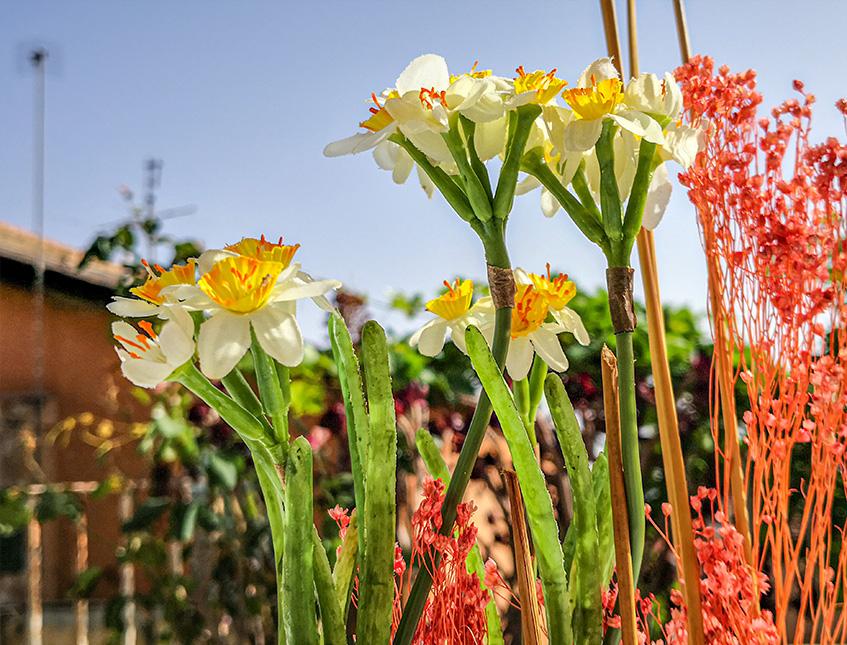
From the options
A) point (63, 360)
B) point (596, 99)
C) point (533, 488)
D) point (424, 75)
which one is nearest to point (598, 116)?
point (596, 99)

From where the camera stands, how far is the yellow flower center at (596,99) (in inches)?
20.1

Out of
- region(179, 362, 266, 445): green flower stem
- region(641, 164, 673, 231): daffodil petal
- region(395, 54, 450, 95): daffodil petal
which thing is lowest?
region(179, 362, 266, 445): green flower stem

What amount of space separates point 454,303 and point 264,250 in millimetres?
139

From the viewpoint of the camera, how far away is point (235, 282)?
1.55 ft

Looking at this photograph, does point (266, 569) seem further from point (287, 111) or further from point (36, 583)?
point (287, 111)

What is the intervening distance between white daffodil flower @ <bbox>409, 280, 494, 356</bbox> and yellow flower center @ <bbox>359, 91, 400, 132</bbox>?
114mm

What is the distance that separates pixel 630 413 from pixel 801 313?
111mm

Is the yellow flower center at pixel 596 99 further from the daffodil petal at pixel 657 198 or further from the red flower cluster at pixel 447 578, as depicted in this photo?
the red flower cluster at pixel 447 578

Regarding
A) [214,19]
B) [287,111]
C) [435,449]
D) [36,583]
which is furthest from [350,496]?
[214,19]

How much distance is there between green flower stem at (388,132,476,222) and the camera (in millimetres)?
527

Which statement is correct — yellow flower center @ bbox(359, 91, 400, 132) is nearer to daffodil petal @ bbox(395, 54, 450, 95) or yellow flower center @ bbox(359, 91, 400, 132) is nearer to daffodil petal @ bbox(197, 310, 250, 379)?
daffodil petal @ bbox(395, 54, 450, 95)

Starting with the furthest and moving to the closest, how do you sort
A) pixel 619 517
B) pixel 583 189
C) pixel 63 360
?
pixel 63 360 → pixel 583 189 → pixel 619 517

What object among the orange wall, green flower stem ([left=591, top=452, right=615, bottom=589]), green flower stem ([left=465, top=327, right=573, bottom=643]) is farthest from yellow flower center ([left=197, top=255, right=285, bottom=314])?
the orange wall

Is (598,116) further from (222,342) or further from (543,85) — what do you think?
(222,342)
